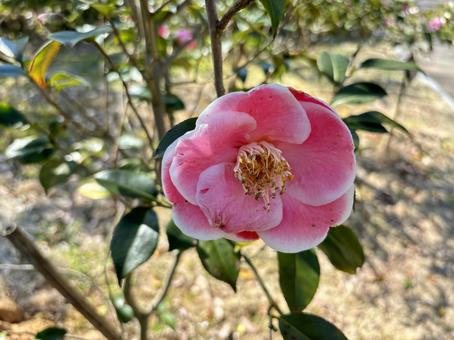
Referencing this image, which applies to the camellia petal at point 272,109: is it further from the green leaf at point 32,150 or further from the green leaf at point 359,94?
the green leaf at point 32,150

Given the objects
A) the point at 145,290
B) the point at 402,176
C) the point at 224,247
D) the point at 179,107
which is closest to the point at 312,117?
the point at 224,247

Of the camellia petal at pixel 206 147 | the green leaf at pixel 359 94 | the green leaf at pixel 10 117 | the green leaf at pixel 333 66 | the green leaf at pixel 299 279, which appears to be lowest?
the green leaf at pixel 299 279

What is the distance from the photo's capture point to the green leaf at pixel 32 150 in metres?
1.21

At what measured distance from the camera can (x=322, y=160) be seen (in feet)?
2.01

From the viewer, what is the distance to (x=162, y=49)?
49.7 inches

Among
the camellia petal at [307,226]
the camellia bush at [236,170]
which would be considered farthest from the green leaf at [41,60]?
the camellia petal at [307,226]

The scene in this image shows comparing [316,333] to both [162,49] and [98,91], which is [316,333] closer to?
[162,49]

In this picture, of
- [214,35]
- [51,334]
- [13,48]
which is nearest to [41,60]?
[13,48]

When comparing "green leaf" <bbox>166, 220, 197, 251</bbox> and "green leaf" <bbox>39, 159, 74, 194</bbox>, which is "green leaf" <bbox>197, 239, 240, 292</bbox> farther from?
"green leaf" <bbox>39, 159, 74, 194</bbox>

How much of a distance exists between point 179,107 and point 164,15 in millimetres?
292

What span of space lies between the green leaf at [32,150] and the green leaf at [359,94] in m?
0.80

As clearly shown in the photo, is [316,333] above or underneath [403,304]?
above

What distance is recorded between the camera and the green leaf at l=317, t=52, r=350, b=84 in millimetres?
981

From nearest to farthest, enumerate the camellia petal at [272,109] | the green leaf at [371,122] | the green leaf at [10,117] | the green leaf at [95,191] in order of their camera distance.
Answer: the camellia petal at [272,109], the green leaf at [371,122], the green leaf at [95,191], the green leaf at [10,117]
